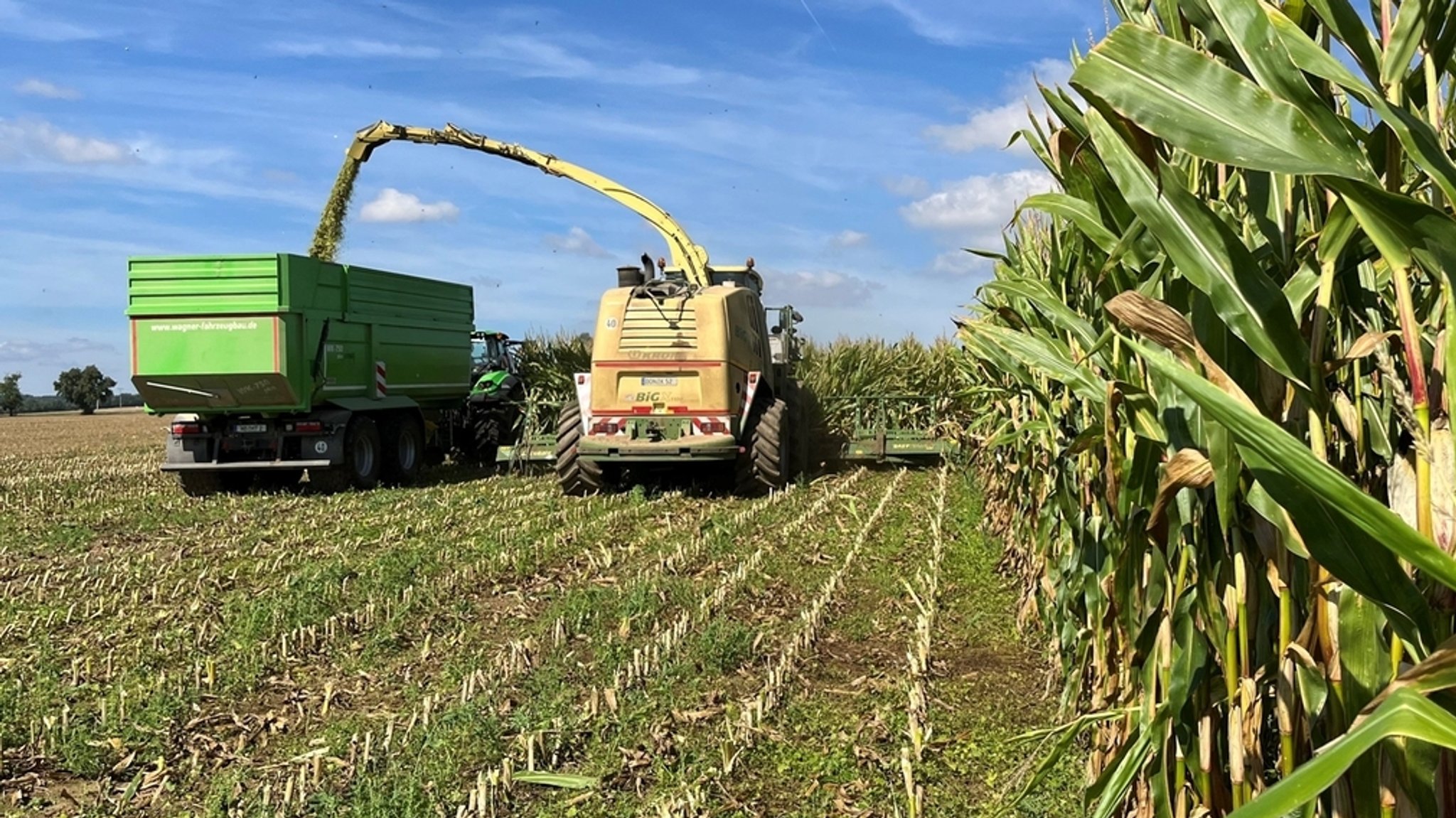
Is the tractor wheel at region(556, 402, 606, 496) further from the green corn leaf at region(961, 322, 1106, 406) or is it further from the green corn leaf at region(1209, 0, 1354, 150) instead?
the green corn leaf at region(1209, 0, 1354, 150)

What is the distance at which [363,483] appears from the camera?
12.7m

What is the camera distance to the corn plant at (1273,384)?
126cm

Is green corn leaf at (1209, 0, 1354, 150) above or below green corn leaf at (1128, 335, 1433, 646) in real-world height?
above

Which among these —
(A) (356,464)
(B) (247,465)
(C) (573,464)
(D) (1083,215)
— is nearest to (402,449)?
(A) (356,464)

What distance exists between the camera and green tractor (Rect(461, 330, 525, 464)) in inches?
635

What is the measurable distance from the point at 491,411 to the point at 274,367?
16.1 ft

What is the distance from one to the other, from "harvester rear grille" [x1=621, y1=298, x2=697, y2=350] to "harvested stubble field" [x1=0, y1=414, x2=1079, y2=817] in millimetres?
2098

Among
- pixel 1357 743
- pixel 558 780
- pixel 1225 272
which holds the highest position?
pixel 1225 272

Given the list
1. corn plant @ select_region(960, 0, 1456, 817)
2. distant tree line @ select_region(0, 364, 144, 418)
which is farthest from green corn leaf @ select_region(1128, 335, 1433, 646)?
distant tree line @ select_region(0, 364, 144, 418)

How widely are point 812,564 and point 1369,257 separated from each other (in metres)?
6.48

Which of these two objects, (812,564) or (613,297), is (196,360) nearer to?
(613,297)

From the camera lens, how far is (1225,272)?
1.49 m

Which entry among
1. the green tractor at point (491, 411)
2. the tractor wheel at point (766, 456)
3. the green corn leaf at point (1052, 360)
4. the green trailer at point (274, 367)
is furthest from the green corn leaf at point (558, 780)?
the green tractor at point (491, 411)

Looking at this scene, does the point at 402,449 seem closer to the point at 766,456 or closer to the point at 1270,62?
the point at 766,456
